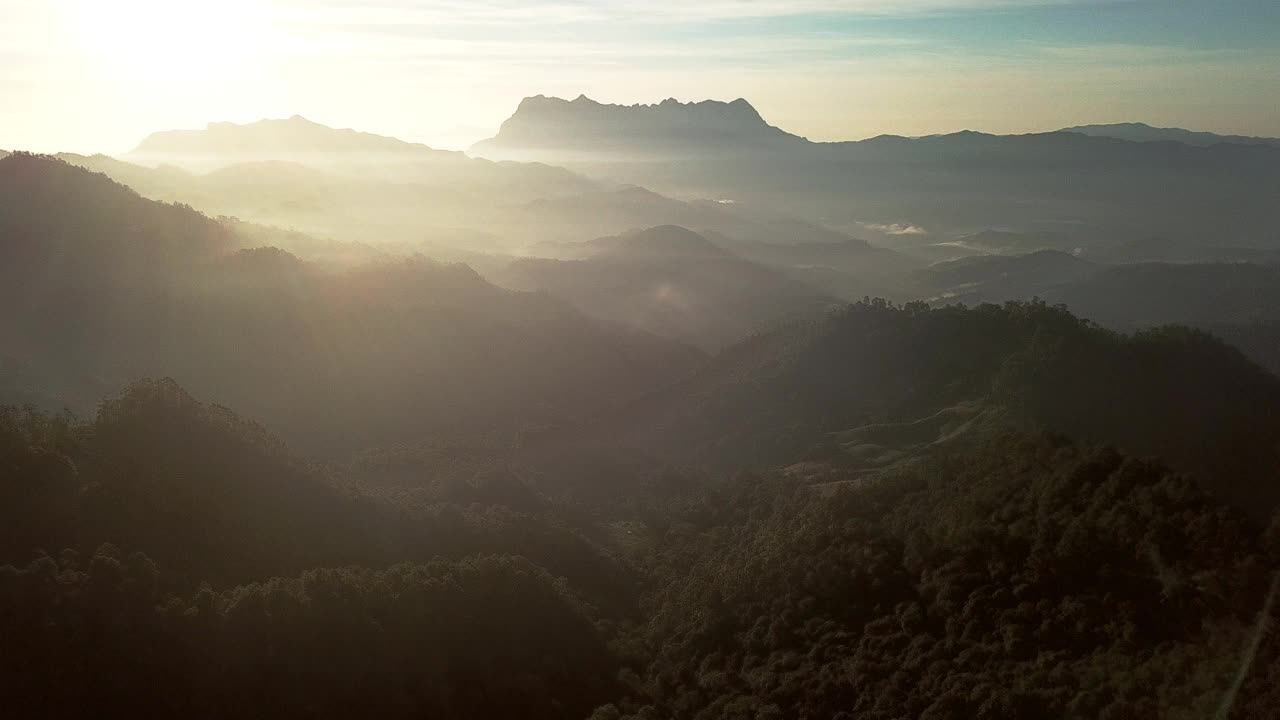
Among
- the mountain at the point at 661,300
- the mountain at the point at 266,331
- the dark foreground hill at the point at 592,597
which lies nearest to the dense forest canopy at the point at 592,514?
the dark foreground hill at the point at 592,597

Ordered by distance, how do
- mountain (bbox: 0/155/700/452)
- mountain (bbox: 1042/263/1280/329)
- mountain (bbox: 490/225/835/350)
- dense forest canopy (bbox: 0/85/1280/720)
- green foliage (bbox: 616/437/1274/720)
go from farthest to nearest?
1. mountain (bbox: 1042/263/1280/329)
2. mountain (bbox: 490/225/835/350)
3. mountain (bbox: 0/155/700/452)
4. dense forest canopy (bbox: 0/85/1280/720)
5. green foliage (bbox: 616/437/1274/720)

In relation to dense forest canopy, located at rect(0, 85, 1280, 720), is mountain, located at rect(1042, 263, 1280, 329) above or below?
above

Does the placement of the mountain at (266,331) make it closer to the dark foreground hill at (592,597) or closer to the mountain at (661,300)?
the mountain at (661,300)

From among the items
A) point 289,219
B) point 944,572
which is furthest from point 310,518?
point 289,219

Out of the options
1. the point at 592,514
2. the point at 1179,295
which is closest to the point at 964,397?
the point at 592,514

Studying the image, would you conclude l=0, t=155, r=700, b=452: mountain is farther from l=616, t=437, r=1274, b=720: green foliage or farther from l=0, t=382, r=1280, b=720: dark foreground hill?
l=616, t=437, r=1274, b=720: green foliage

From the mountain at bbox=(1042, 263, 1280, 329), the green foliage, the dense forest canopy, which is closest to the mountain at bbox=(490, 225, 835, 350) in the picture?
the mountain at bbox=(1042, 263, 1280, 329)

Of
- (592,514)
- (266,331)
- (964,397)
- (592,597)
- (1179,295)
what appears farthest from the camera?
(1179,295)

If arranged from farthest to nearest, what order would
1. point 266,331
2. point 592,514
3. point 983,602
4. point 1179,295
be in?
point 1179,295
point 266,331
point 592,514
point 983,602

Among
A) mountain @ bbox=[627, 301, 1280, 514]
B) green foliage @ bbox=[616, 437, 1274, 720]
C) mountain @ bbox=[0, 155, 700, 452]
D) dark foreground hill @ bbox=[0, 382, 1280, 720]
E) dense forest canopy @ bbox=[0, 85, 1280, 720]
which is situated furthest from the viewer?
mountain @ bbox=[0, 155, 700, 452]

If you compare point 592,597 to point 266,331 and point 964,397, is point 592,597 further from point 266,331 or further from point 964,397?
point 266,331
